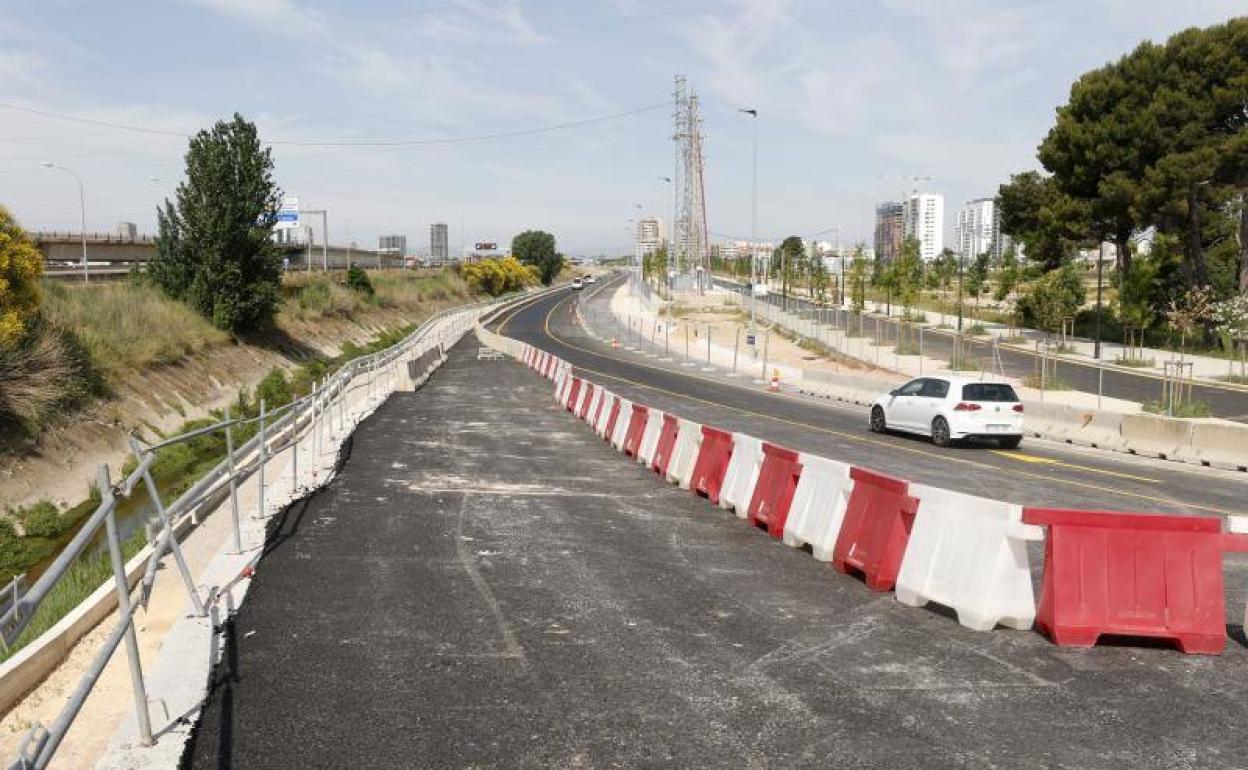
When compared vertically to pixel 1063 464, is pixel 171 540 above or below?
above

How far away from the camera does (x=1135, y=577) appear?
24.6 feet

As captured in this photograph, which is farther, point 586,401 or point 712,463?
point 586,401

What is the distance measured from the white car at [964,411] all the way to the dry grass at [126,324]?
2422 centimetres

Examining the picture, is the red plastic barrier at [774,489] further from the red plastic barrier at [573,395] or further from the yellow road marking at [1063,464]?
the red plastic barrier at [573,395]

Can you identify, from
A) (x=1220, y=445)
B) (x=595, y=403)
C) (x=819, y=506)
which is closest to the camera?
(x=819, y=506)

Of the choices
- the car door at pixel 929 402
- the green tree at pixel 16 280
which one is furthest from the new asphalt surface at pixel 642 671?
the green tree at pixel 16 280

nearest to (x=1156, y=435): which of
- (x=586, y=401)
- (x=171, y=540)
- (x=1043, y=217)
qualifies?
(x=586, y=401)

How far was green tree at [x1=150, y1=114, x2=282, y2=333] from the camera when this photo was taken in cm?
4619

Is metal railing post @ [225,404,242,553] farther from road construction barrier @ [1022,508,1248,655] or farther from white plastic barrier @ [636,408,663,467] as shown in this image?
white plastic barrier @ [636,408,663,467]

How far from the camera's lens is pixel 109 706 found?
236 inches

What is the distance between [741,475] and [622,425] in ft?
22.5

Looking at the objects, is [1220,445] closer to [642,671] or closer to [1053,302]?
[642,671]

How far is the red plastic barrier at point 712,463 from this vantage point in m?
13.3

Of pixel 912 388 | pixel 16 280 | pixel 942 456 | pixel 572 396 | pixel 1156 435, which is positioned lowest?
pixel 942 456
